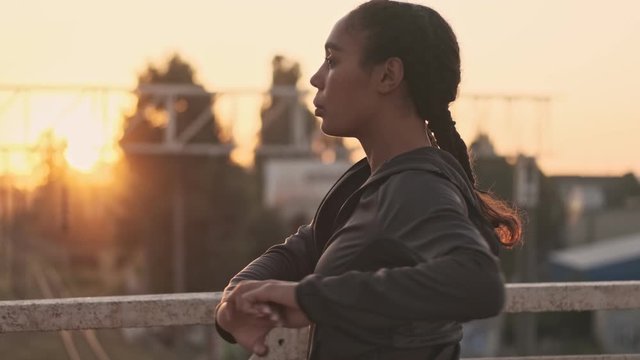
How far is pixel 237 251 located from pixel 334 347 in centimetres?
5136

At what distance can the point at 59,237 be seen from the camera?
100 m

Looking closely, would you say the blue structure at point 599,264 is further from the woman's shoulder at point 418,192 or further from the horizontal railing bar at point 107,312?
the woman's shoulder at point 418,192

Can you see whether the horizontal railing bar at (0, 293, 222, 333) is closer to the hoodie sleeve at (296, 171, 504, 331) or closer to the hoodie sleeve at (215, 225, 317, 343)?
the hoodie sleeve at (215, 225, 317, 343)

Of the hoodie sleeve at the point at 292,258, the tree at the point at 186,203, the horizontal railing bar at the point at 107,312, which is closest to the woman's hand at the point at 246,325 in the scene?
the hoodie sleeve at the point at 292,258

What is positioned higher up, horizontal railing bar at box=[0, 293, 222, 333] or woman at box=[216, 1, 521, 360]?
woman at box=[216, 1, 521, 360]

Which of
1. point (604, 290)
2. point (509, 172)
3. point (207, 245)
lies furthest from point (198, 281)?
point (604, 290)

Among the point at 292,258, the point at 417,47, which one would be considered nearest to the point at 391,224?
the point at 417,47

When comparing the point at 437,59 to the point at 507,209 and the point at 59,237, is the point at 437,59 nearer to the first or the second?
the point at 507,209

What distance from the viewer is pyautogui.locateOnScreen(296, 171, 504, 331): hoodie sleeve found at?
5.12 ft

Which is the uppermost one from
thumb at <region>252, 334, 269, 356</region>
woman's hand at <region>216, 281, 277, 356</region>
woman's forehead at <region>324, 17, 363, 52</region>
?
woman's forehead at <region>324, 17, 363, 52</region>

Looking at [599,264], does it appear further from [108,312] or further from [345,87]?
[345,87]

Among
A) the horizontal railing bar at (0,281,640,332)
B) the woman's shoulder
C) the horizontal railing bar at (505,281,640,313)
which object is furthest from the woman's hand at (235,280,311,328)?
the horizontal railing bar at (505,281,640,313)

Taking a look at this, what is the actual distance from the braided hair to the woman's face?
0.07ft

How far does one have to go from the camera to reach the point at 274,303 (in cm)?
171
